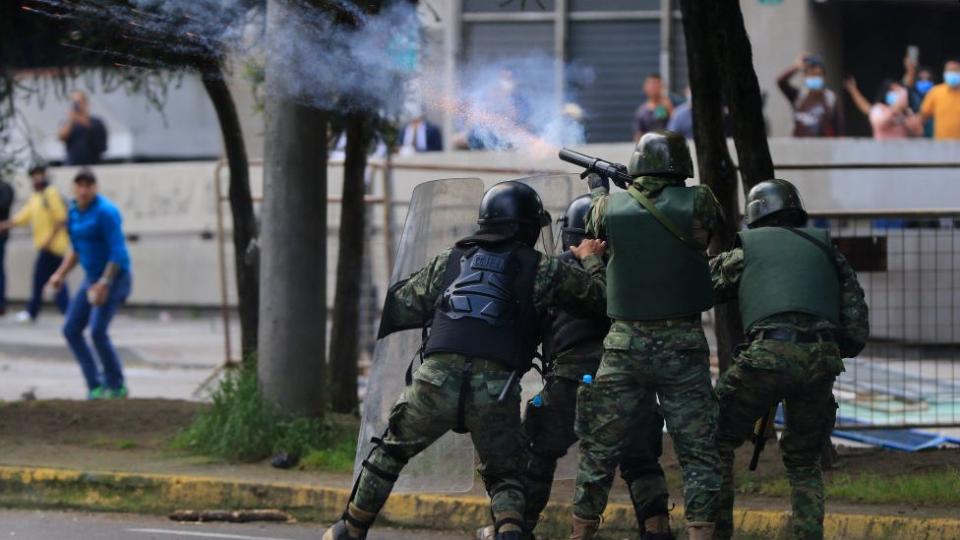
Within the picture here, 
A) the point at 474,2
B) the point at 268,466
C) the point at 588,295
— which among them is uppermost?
the point at 474,2

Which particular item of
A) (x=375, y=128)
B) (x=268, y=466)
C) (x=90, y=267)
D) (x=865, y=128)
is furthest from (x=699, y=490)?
(x=865, y=128)

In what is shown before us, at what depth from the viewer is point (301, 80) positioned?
343 inches

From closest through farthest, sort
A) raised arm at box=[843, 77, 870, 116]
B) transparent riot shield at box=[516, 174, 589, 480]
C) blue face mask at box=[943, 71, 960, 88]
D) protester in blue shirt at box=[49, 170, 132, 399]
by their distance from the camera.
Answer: transparent riot shield at box=[516, 174, 589, 480] → protester in blue shirt at box=[49, 170, 132, 399] → blue face mask at box=[943, 71, 960, 88] → raised arm at box=[843, 77, 870, 116]

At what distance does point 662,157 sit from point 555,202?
1.41 m

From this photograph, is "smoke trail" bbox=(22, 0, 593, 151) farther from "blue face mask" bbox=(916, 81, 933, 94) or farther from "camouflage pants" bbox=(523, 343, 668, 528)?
"blue face mask" bbox=(916, 81, 933, 94)

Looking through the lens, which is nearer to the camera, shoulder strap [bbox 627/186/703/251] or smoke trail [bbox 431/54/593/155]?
shoulder strap [bbox 627/186/703/251]

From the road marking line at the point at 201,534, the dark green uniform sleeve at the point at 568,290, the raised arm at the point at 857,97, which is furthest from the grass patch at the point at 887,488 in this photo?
the raised arm at the point at 857,97

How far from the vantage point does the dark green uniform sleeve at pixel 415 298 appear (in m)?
6.55

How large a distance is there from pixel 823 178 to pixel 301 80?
20.5 ft

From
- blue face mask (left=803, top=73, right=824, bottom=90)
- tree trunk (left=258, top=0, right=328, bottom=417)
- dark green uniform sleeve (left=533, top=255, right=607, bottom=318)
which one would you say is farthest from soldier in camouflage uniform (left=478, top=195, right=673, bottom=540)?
blue face mask (left=803, top=73, right=824, bottom=90)

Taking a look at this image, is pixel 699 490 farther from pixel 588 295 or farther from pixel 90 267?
pixel 90 267

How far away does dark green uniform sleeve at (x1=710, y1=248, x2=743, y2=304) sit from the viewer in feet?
21.7

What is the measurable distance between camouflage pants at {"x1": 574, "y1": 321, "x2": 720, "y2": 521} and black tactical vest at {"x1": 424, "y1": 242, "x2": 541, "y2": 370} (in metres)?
0.37

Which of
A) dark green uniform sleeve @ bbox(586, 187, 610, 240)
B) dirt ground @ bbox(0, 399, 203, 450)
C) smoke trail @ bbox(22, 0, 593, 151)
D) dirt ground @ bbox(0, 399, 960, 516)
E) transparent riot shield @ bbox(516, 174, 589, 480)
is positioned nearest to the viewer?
dark green uniform sleeve @ bbox(586, 187, 610, 240)
